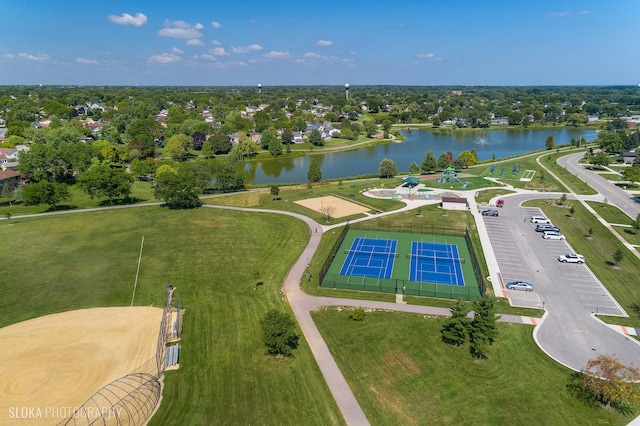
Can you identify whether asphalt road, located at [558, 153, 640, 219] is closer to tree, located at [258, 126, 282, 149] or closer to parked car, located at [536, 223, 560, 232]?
parked car, located at [536, 223, 560, 232]

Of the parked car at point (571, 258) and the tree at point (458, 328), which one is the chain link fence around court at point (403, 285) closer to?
the tree at point (458, 328)

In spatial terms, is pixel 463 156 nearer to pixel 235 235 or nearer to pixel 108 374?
pixel 235 235

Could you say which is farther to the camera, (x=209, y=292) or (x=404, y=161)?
(x=404, y=161)

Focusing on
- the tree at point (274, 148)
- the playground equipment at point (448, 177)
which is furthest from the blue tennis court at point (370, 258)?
the tree at point (274, 148)

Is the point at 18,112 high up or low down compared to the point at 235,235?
up

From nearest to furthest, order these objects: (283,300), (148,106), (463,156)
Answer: (283,300)
(463,156)
(148,106)

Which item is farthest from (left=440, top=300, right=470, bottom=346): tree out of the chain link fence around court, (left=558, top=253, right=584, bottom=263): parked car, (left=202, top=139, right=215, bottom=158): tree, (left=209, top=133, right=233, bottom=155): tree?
(left=209, top=133, right=233, bottom=155): tree

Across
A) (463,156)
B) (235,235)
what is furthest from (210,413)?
(463,156)
